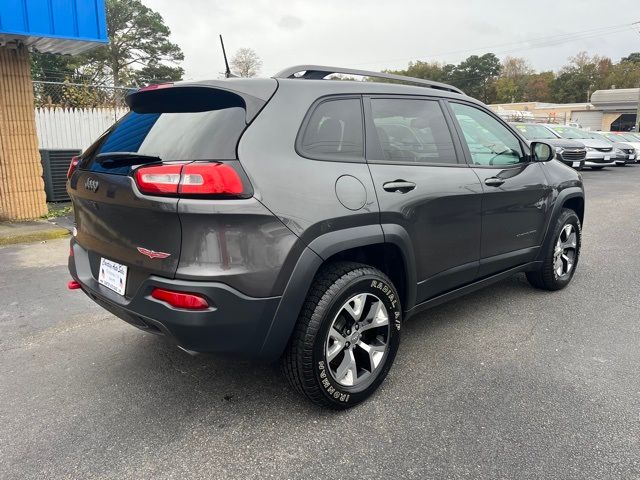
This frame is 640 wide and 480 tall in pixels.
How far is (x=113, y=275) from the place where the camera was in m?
2.62

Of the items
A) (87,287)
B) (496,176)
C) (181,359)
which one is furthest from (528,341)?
(87,287)

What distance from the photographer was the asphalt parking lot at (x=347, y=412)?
7.63 ft

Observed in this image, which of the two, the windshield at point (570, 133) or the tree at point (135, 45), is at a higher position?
the tree at point (135, 45)

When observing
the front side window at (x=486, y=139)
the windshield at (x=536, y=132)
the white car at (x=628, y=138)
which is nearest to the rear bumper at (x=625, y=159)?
the white car at (x=628, y=138)

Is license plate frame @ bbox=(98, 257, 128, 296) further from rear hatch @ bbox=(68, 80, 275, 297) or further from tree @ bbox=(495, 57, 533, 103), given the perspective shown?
tree @ bbox=(495, 57, 533, 103)

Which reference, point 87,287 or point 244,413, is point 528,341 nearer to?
point 244,413

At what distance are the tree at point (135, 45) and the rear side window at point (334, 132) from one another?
37.0 metres

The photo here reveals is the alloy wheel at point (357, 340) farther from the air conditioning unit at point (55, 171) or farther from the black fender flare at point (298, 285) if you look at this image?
the air conditioning unit at point (55, 171)

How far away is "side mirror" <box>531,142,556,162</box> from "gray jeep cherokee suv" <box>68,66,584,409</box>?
103cm

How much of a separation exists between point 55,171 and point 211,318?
850 cm

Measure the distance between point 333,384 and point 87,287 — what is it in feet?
4.91

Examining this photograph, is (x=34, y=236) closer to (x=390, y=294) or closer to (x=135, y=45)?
(x=390, y=294)

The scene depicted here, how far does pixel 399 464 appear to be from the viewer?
A: 2.32 m

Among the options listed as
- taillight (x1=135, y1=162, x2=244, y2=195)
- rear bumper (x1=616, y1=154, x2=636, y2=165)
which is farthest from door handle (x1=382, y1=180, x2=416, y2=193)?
rear bumper (x1=616, y1=154, x2=636, y2=165)
